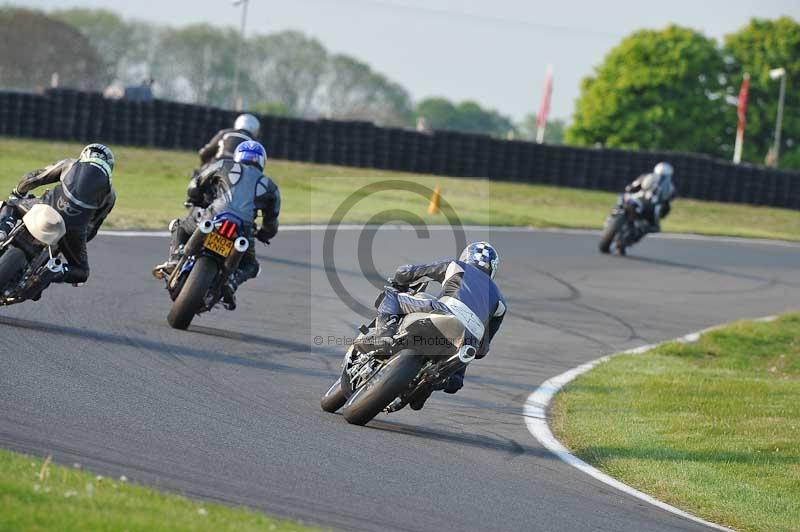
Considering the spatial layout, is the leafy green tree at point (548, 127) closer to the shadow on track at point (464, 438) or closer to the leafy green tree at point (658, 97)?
the leafy green tree at point (658, 97)

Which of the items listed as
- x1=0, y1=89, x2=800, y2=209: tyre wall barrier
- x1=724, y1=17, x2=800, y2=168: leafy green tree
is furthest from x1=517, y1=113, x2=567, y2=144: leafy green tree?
x1=0, y1=89, x2=800, y2=209: tyre wall barrier

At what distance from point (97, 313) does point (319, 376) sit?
2215 mm

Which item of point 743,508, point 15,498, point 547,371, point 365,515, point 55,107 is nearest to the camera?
point 15,498

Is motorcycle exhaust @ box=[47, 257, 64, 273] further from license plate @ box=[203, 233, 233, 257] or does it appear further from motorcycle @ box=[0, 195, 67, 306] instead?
license plate @ box=[203, 233, 233, 257]

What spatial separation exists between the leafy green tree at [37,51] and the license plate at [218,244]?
76190 mm

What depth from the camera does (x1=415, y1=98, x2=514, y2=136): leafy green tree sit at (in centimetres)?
17162

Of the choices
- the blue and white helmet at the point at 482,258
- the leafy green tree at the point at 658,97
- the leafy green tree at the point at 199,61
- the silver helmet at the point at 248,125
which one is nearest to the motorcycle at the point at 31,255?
the blue and white helmet at the point at 482,258

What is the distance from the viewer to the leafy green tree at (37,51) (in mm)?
85062

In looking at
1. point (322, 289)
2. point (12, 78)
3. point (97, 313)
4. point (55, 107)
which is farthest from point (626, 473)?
point (12, 78)

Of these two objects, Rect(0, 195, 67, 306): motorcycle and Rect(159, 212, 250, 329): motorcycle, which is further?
Rect(159, 212, 250, 329): motorcycle

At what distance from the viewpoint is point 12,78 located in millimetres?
84875

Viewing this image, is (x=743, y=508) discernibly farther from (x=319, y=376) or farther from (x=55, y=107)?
(x=55, y=107)

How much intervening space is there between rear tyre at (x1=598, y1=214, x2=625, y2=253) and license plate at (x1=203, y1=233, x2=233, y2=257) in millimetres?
12800

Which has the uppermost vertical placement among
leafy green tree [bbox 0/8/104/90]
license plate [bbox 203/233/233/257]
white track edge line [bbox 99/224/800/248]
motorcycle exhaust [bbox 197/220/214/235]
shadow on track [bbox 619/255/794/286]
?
leafy green tree [bbox 0/8/104/90]
